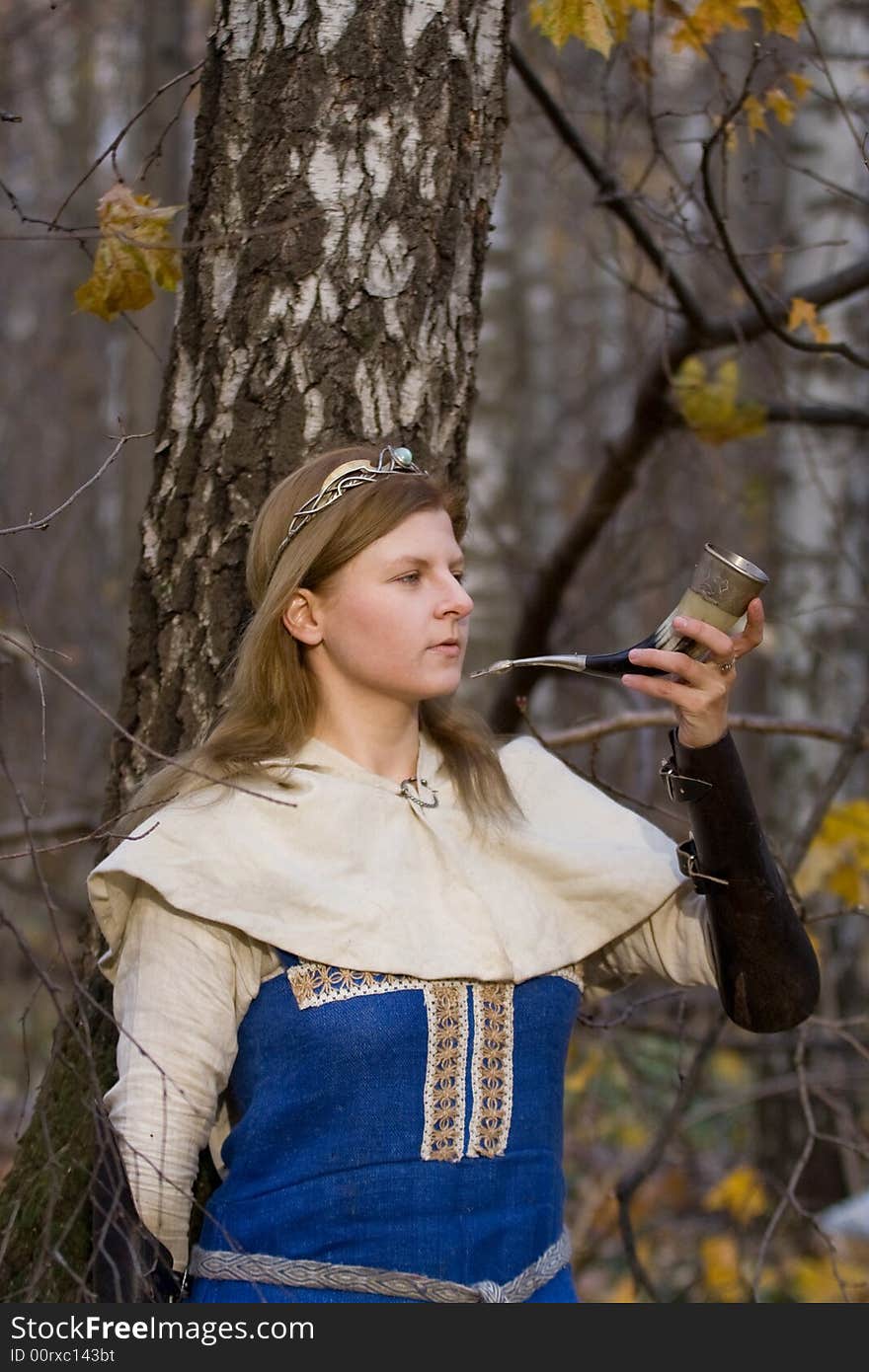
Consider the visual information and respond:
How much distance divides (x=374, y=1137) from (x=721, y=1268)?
2.89 m

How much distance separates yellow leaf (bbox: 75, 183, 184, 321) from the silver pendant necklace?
92 centimetres

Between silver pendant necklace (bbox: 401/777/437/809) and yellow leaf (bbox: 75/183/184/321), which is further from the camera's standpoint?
yellow leaf (bbox: 75/183/184/321)

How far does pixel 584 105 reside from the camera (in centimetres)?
616

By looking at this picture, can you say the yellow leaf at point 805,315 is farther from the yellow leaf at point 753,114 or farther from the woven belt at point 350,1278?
the woven belt at point 350,1278

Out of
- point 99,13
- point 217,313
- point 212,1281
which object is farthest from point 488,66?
point 99,13

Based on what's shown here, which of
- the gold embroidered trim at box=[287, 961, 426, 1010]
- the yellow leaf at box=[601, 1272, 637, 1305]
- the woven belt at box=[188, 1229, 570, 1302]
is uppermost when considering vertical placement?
the gold embroidered trim at box=[287, 961, 426, 1010]

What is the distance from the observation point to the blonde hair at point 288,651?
200cm

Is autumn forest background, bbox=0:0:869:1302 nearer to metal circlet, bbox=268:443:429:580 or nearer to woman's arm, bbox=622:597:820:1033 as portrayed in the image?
metal circlet, bbox=268:443:429:580

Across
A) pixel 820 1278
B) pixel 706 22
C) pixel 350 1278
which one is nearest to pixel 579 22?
pixel 706 22

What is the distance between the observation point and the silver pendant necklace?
6.68 ft

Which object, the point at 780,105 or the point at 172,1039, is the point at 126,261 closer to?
the point at 172,1039

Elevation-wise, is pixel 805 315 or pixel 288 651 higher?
pixel 805 315

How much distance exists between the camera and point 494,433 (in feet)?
22.7

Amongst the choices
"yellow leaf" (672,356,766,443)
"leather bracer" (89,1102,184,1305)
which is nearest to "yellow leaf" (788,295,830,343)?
"yellow leaf" (672,356,766,443)
